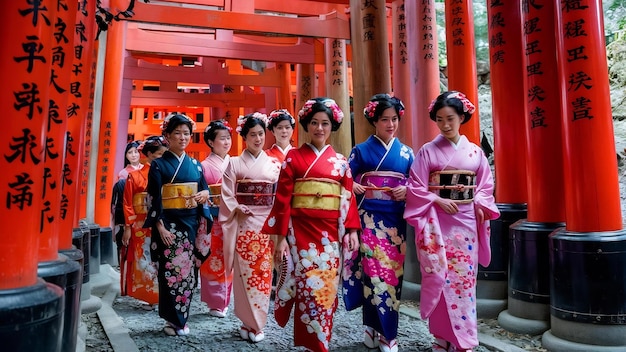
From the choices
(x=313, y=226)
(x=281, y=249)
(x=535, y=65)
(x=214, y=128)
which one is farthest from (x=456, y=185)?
(x=214, y=128)

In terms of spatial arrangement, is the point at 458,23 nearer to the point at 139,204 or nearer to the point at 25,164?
the point at 139,204

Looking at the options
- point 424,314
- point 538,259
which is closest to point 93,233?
point 424,314

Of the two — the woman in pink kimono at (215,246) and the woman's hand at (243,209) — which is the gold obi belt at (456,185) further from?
the woman in pink kimono at (215,246)

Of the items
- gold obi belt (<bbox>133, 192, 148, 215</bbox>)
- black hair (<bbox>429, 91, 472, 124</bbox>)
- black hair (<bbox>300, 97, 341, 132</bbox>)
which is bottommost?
gold obi belt (<bbox>133, 192, 148, 215</bbox>)

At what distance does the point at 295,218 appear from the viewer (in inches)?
148

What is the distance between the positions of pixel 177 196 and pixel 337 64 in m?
7.09

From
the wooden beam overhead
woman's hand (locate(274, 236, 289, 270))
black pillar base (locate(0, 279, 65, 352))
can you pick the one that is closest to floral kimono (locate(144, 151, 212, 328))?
woman's hand (locate(274, 236, 289, 270))

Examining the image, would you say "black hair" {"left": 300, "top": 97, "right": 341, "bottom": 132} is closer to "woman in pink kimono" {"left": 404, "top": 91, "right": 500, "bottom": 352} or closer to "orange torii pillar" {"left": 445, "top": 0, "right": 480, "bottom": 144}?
"woman in pink kimono" {"left": 404, "top": 91, "right": 500, "bottom": 352}

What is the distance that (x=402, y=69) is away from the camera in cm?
848

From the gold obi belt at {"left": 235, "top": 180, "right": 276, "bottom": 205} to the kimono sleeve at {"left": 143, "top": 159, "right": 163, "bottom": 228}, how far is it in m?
0.76

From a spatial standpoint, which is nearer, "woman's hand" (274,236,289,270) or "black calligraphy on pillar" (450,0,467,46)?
"woman's hand" (274,236,289,270)

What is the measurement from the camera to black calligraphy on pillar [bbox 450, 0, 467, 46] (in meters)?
5.93

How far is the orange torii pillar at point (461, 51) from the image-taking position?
5.82 meters

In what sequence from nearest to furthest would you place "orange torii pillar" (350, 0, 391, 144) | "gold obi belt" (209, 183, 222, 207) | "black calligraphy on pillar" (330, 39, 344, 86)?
"gold obi belt" (209, 183, 222, 207), "orange torii pillar" (350, 0, 391, 144), "black calligraphy on pillar" (330, 39, 344, 86)
